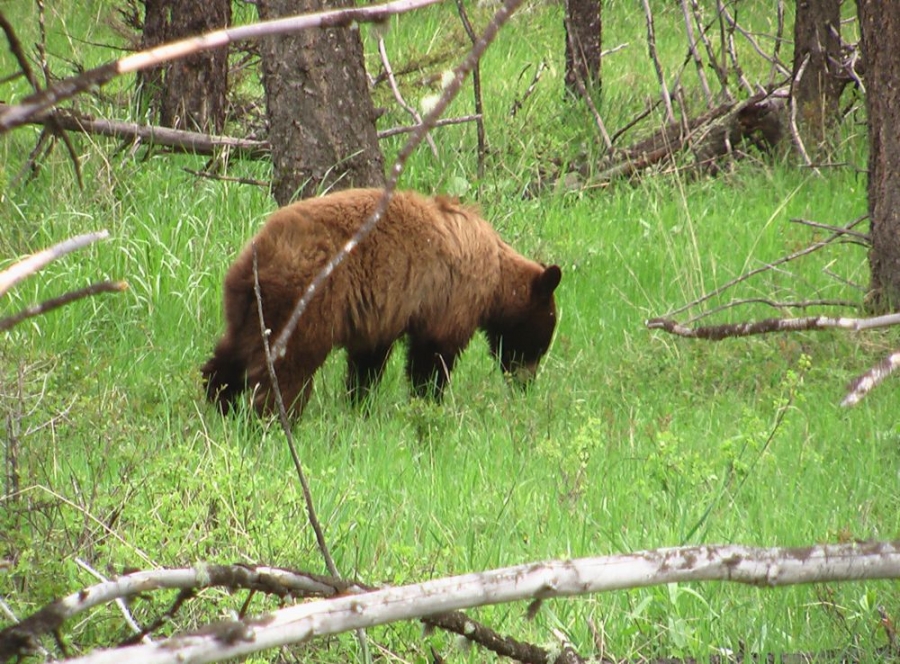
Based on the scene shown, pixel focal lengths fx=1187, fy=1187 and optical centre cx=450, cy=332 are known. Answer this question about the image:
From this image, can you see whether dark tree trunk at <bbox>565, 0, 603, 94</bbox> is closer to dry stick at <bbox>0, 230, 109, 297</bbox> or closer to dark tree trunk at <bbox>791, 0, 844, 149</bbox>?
dark tree trunk at <bbox>791, 0, 844, 149</bbox>

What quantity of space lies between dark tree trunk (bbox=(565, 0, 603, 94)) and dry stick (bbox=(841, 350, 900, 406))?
32.3 feet

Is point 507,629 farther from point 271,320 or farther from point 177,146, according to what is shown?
point 177,146

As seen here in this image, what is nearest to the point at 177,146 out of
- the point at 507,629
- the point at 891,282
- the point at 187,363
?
the point at 187,363

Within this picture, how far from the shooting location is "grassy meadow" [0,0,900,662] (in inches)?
143

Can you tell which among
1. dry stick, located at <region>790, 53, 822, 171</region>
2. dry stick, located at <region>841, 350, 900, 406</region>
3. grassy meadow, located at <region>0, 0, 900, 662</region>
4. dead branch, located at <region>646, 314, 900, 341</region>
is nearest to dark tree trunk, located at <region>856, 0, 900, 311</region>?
grassy meadow, located at <region>0, 0, 900, 662</region>

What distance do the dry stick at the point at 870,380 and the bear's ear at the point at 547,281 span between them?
4676mm

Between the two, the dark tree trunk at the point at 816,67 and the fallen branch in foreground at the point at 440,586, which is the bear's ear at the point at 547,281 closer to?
the dark tree trunk at the point at 816,67

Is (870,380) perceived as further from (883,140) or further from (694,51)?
(694,51)

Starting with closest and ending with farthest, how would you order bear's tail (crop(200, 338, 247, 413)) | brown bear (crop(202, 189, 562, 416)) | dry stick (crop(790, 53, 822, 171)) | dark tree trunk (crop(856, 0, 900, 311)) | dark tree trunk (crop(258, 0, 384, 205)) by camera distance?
brown bear (crop(202, 189, 562, 416)) → bear's tail (crop(200, 338, 247, 413)) → dark tree trunk (crop(856, 0, 900, 311)) → dark tree trunk (crop(258, 0, 384, 205)) → dry stick (crop(790, 53, 822, 171))

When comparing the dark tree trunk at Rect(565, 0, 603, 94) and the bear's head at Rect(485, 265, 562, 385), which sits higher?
the dark tree trunk at Rect(565, 0, 603, 94)

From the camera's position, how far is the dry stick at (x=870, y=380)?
2.19m

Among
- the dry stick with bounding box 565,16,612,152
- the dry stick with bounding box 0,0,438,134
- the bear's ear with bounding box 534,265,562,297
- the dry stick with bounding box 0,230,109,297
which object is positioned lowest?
the bear's ear with bounding box 534,265,562,297

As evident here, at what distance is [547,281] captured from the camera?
23.2ft

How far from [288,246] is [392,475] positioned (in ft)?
4.01
